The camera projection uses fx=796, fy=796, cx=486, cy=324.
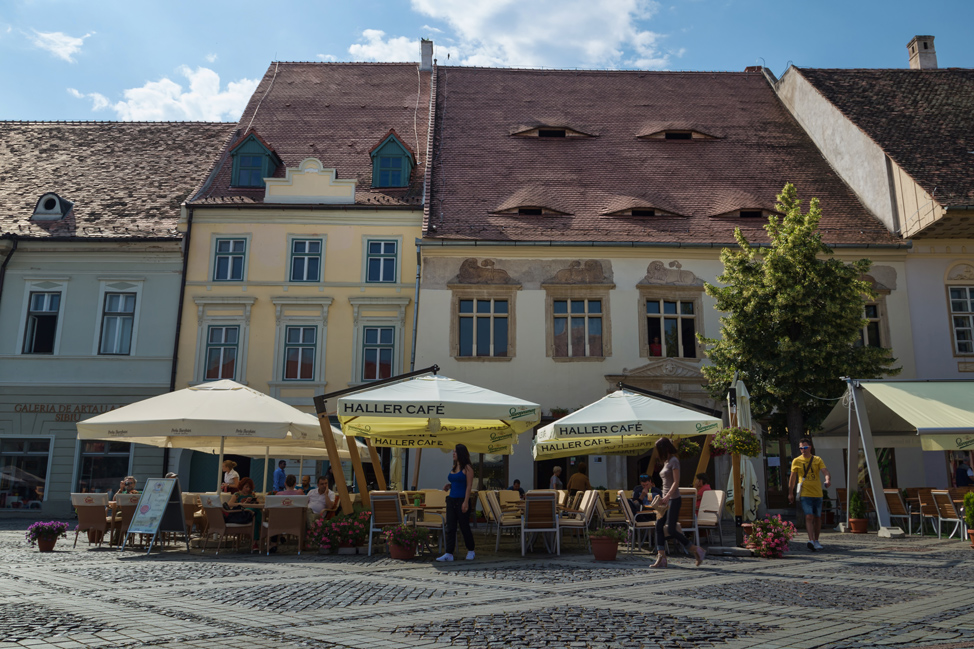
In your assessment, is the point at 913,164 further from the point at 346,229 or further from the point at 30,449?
the point at 30,449

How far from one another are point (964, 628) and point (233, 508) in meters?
9.75

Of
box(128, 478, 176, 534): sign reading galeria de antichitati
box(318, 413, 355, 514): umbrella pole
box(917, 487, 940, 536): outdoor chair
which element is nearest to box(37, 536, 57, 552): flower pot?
box(128, 478, 176, 534): sign reading galeria de antichitati

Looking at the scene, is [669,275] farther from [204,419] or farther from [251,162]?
[204,419]

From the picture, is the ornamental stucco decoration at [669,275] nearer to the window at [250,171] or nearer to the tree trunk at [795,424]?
the tree trunk at [795,424]

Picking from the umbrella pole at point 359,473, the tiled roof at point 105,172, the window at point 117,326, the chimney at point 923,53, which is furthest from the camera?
the chimney at point 923,53

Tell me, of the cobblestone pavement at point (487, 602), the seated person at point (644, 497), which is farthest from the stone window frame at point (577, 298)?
the cobblestone pavement at point (487, 602)

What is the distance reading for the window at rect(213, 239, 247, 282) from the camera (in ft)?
75.8

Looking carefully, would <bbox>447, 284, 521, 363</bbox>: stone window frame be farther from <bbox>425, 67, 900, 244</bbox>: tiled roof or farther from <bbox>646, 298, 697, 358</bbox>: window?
<bbox>646, 298, 697, 358</bbox>: window

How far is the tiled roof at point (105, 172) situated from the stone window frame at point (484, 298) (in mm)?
8450

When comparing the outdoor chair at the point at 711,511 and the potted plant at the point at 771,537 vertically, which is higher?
the outdoor chair at the point at 711,511

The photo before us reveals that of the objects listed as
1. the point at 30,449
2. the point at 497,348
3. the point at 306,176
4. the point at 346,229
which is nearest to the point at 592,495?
the point at 497,348

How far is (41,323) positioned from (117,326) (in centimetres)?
229

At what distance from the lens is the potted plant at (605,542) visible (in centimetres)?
1063

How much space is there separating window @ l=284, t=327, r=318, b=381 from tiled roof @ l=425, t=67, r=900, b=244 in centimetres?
456
